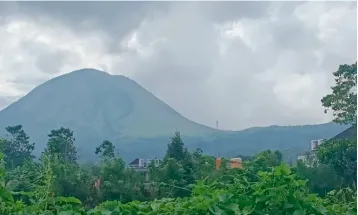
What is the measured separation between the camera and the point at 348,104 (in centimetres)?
233

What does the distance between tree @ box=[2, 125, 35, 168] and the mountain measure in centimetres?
4

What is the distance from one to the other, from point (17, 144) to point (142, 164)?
719mm

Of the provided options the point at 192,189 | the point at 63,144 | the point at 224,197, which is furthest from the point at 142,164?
the point at 224,197

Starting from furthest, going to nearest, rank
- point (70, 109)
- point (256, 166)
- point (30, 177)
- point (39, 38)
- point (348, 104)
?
point (70, 109), point (348, 104), point (39, 38), point (256, 166), point (30, 177)

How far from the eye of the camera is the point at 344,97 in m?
2.20

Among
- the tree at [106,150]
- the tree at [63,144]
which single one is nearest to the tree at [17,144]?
the tree at [63,144]

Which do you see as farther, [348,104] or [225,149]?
[225,149]

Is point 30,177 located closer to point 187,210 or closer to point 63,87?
point 187,210

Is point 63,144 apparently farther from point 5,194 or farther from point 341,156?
point 5,194

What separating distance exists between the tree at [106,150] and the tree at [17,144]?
36 centimetres

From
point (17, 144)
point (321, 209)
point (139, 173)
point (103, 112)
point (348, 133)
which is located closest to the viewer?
point (321, 209)

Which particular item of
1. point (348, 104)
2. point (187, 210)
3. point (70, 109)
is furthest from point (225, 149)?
point (187, 210)

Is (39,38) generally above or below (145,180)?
above

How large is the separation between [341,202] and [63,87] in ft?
4.94
